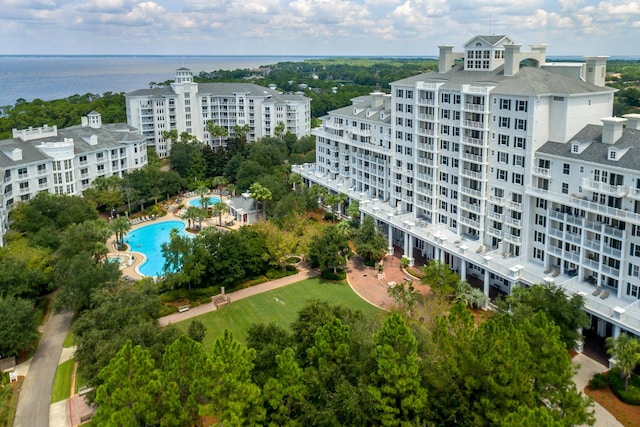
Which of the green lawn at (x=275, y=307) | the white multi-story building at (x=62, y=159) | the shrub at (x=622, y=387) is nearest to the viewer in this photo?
the shrub at (x=622, y=387)

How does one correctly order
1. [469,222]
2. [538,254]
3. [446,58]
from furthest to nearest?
[446,58], [469,222], [538,254]

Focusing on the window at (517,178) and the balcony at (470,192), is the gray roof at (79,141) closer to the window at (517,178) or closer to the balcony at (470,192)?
the balcony at (470,192)

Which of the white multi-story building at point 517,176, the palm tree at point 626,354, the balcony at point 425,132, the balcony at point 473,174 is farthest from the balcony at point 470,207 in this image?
the palm tree at point 626,354

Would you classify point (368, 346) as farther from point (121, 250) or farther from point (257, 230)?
point (121, 250)

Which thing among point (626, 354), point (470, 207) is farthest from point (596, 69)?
point (626, 354)

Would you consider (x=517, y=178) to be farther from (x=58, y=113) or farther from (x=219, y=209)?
(x=58, y=113)

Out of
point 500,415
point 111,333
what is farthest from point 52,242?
point 500,415
